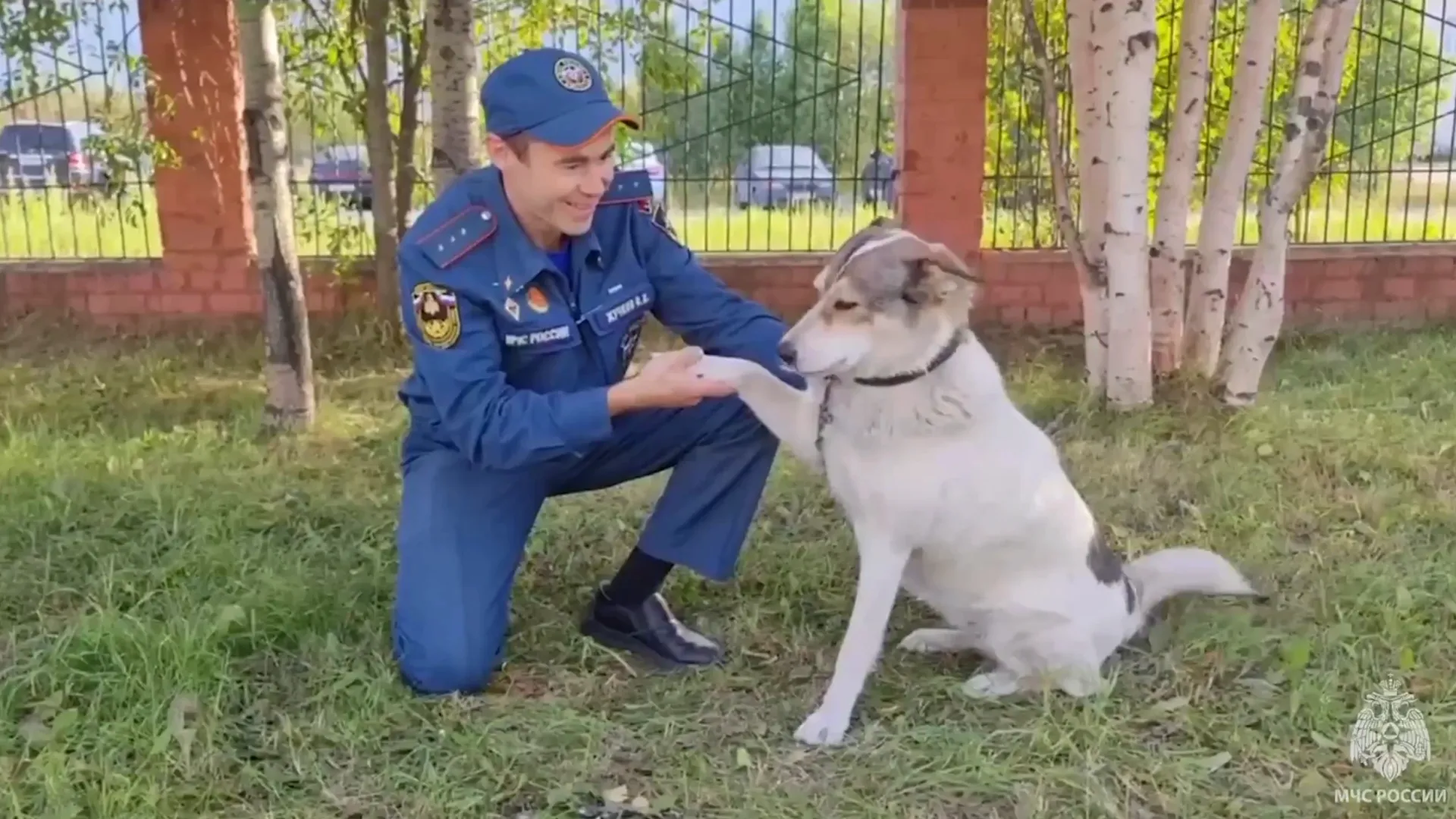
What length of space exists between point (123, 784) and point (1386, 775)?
2.62m

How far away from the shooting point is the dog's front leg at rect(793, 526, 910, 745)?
279 centimetres

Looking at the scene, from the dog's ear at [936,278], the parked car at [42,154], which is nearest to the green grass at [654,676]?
the dog's ear at [936,278]

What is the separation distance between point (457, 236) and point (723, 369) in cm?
69

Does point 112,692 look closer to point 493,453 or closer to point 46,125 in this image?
point 493,453

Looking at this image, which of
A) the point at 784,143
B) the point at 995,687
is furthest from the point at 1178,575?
the point at 784,143

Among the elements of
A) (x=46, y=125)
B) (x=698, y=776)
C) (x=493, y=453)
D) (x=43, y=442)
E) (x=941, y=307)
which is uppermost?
(x=46, y=125)

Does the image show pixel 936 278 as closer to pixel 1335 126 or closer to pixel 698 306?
pixel 698 306

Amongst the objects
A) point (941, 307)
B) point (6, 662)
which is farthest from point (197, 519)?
point (941, 307)

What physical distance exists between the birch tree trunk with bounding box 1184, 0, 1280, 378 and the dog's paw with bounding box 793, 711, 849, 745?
3224mm

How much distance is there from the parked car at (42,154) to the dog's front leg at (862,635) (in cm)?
623

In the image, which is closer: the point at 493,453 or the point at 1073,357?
the point at 493,453

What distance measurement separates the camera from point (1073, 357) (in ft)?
21.5

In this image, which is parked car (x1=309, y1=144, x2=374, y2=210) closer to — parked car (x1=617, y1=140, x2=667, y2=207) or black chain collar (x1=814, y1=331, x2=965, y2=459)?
parked car (x1=617, y1=140, x2=667, y2=207)

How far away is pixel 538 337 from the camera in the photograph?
3055 mm
